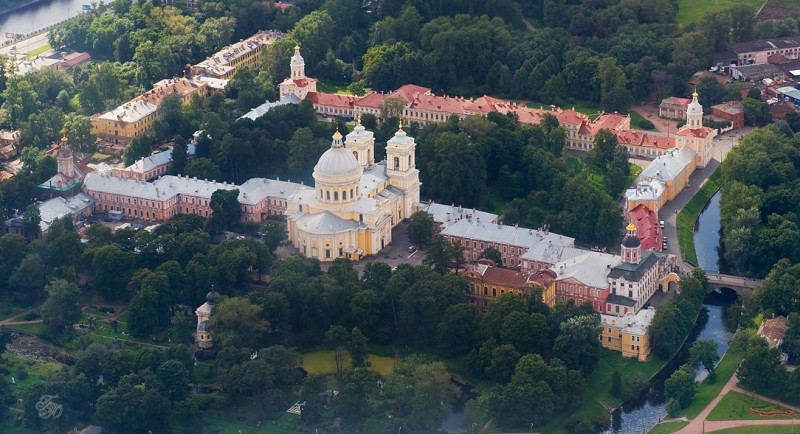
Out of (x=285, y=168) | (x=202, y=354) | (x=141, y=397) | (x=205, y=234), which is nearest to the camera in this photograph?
(x=141, y=397)

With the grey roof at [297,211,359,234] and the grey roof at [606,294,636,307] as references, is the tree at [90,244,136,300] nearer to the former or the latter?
the grey roof at [297,211,359,234]

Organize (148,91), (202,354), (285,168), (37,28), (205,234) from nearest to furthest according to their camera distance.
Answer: (202,354)
(205,234)
(285,168)
(148,91)
(37,28)

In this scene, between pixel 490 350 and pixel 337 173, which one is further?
pixel 337 173

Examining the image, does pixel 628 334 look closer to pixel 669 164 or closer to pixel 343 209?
pixel 343 209

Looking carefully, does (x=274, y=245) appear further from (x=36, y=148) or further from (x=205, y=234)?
(x=36, y=148)

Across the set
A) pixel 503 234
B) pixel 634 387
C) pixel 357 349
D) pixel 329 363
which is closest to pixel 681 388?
pixel 634 387

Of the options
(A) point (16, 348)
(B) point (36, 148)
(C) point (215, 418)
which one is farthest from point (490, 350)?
(B) point (36, 148)

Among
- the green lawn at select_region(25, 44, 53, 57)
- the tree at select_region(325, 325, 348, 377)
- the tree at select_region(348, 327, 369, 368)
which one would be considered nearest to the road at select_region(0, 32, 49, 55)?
the green lawn at select_region(25, 44, 53, 57)
